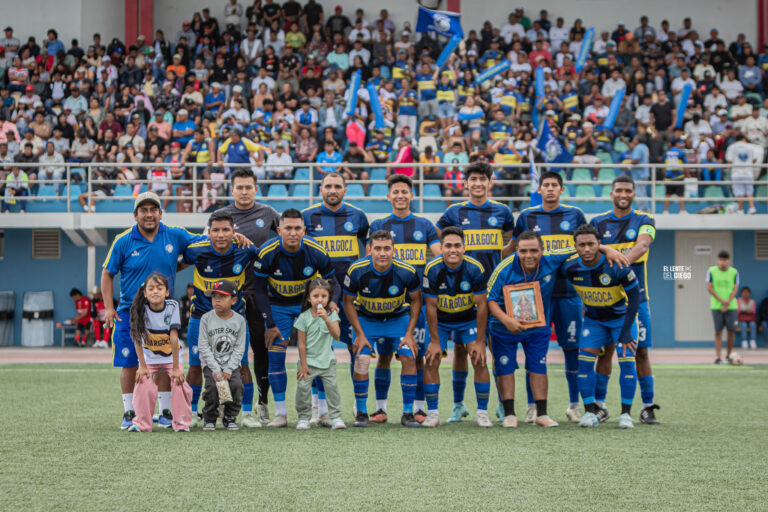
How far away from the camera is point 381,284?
7.66 meters

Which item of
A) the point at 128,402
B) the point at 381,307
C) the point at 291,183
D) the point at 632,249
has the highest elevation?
the point at 291,183

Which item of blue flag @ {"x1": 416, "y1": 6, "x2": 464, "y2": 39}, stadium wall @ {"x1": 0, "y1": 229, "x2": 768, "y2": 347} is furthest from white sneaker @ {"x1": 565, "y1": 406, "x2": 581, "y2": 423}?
blue flag @ {"x1": 416, "y1": 6, "x2": 464, "y2": 39}

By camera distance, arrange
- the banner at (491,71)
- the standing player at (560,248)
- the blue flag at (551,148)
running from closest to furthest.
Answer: the standing player at (560,248)
the blue flag at (551,148)
the banner at (491,71)

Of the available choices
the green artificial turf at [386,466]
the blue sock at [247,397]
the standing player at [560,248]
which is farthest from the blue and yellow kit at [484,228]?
the blue sock at [247,397]

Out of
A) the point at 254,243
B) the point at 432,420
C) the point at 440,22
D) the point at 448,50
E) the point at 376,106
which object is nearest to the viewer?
the point at 432,420

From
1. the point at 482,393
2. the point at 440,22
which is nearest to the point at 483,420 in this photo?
the point at 482,393

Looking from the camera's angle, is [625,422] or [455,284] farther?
[455,284]

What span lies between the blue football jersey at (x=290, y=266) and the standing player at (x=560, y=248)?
1.90 m

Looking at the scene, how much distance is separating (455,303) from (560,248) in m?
1.19

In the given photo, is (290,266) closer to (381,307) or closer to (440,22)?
(381,307)

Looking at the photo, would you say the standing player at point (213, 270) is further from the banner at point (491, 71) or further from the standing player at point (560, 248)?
the banner at point (491, 71)

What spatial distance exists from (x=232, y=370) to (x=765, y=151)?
16.5 meters

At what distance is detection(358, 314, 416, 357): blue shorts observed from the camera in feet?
25.6

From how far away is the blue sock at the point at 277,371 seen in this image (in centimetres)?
773
